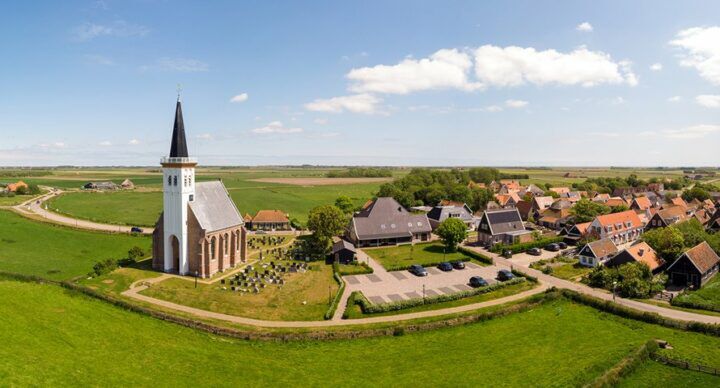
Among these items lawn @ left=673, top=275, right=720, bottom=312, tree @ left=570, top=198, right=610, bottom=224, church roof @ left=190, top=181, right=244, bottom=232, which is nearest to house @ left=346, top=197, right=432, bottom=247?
church roof @ left=190, top=181, right=244, bottom=232

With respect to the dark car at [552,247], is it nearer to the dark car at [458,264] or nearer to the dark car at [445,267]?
the dark car at [458,264]

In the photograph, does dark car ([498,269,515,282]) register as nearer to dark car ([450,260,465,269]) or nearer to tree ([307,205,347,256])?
dark car ([450,260,465,269])

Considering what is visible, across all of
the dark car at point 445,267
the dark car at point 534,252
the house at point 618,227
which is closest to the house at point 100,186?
the dark car at point 445,267

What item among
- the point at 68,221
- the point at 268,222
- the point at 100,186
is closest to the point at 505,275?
the point at 268,222

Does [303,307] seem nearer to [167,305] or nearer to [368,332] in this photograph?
[368,332]

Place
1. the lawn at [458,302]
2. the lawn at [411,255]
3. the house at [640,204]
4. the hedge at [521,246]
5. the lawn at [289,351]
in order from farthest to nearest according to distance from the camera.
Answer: the house at [640,204], the hedge at [521,246], the lawn at [411,255], the lawn at [458,302], the lawn at [289,351]

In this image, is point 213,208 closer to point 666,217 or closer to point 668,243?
point 668,243
